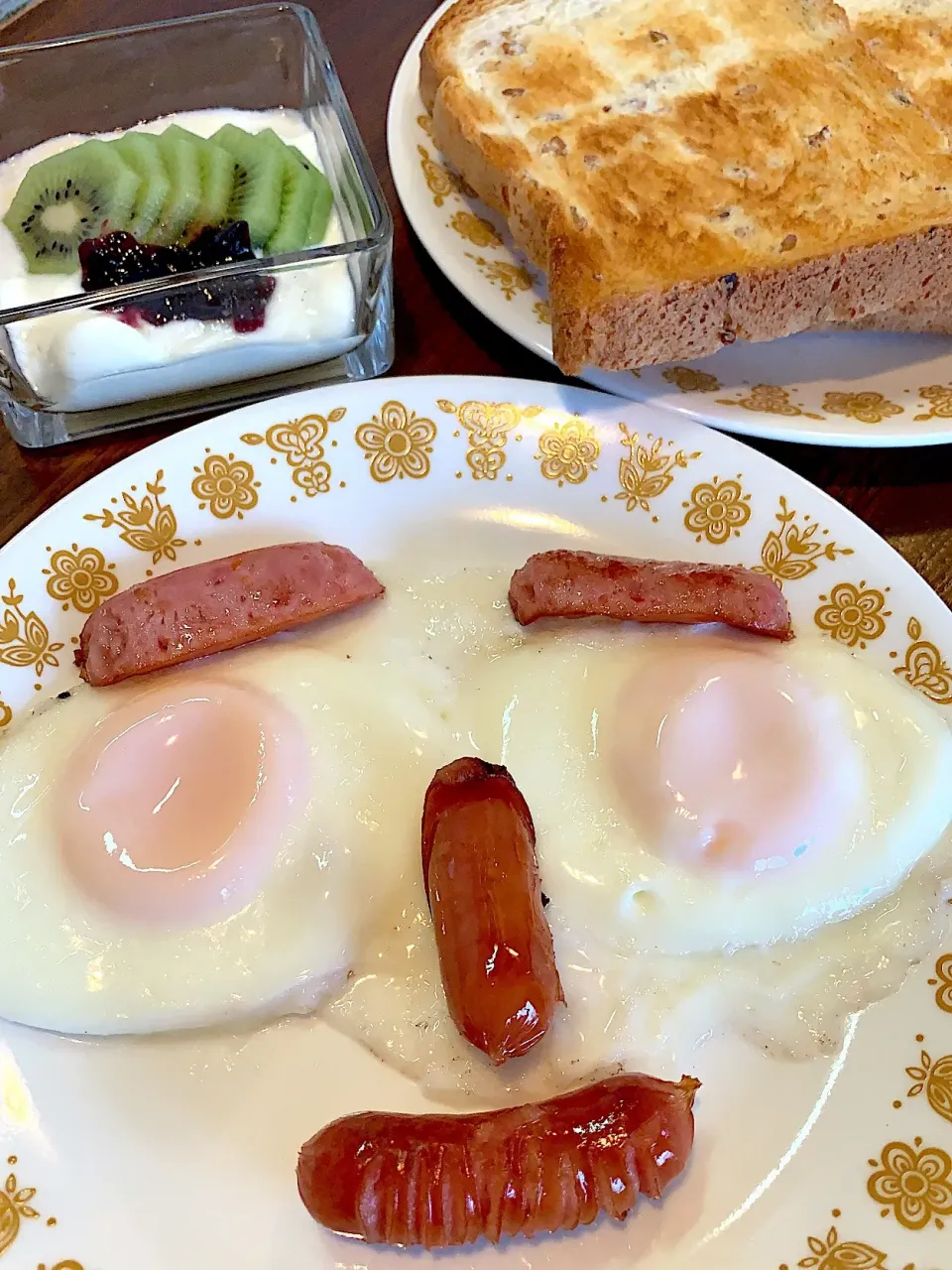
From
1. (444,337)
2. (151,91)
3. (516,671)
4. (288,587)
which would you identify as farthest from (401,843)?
(151,91)

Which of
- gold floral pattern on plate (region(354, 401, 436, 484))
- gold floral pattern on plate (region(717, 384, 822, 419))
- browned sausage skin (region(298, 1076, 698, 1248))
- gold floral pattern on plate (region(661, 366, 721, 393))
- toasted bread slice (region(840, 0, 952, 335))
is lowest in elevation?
browned sausage skin (region(298, 1076, 698, 1248))

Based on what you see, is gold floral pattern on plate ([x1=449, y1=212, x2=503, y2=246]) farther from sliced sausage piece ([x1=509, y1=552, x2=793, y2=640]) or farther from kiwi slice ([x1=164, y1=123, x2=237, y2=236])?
sliced sausage piece ([x1=509, y1=552, x2=793, y2=640])

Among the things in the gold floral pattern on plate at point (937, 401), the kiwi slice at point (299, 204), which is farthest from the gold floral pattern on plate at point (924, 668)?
the kiwi slice at point (299, 204)

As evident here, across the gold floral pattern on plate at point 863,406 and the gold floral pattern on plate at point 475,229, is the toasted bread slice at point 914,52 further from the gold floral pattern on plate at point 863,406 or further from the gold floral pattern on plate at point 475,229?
the gold floral pattern on plate at point 475,229

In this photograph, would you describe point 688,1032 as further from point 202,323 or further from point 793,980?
point 202,323

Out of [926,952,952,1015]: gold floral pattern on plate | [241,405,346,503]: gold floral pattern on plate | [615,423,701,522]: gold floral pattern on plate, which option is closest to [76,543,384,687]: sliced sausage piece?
[241,405,346,503]: gold floral pattern on plate

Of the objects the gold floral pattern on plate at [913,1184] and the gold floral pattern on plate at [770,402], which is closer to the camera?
the gold floral pattern on plate at [913,1184]
